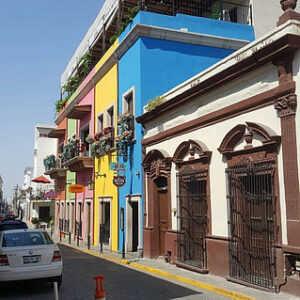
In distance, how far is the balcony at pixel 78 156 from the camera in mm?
22641

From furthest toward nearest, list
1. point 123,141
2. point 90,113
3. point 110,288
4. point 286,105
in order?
point 90,113
point 123,141
point 110,288
point 286,105

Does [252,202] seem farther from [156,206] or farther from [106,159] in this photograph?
[106,159]

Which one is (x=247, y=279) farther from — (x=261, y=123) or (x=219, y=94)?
(x=219, y=94)

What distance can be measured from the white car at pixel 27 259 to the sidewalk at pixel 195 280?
3360 millimetres

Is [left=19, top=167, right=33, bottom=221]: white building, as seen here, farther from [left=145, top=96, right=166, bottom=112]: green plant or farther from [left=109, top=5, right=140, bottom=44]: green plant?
[left=145, top=96, right=166, bottom=112]: green plant

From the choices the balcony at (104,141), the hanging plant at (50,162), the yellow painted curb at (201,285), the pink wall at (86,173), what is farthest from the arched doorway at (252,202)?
the hanging plant at (50,162)

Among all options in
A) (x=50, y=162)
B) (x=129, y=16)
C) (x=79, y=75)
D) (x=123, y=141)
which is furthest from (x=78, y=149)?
(x=129, y=16)

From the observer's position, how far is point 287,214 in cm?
839

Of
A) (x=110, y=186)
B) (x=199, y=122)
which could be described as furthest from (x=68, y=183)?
(x=199, y=122)

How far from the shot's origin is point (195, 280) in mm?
10305

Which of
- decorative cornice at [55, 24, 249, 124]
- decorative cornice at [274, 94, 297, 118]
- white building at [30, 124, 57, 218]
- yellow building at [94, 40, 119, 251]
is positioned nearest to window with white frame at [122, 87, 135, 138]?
yellow building at [94, 40, 119, 251]

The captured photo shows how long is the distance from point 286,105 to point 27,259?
6707 mm

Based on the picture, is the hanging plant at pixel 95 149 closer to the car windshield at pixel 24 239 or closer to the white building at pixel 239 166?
the white building at pixel 239 166

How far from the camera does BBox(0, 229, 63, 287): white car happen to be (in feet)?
28.9
